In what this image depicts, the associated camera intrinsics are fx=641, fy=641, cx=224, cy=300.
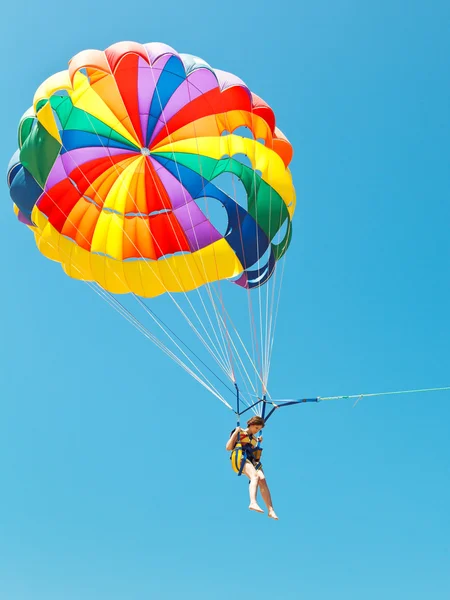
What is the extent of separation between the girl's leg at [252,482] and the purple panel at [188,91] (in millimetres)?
5200

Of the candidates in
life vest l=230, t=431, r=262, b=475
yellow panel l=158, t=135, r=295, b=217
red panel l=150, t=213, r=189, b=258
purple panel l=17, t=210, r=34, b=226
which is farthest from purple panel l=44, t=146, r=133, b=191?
life vest l=230, t=431, r=262, b=475

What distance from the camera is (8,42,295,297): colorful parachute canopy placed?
918 centimetres

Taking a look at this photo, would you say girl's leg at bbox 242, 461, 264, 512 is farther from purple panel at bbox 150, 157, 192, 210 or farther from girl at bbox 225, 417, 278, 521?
purple panel at bbox 150, 157, 192, 210

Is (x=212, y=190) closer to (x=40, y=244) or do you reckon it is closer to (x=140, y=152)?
(x=140, y=152)

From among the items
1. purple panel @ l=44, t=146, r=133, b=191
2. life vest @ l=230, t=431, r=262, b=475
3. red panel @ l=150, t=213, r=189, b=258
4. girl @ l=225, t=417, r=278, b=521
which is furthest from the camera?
red panel @ l=150, t=213, r=189, b=258

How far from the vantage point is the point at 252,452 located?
7.58 meters

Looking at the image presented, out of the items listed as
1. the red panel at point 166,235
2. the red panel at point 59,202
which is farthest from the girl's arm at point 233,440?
the red panel at point 59,202

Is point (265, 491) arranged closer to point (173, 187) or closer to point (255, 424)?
point (255, 424)

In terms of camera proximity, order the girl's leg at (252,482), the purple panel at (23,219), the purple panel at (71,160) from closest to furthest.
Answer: the girl's leg at (252,482)
the purple panel at (71,160)
the purple panel at (23,219)

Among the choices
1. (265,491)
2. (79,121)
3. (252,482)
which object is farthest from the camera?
(79,121)

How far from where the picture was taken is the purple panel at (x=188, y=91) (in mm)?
9266

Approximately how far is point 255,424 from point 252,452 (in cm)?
33

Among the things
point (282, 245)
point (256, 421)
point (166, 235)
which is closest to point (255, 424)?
point (256, 421)

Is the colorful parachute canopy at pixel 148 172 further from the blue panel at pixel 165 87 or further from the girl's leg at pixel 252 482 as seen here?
the girl's leg at pixel 252 482
